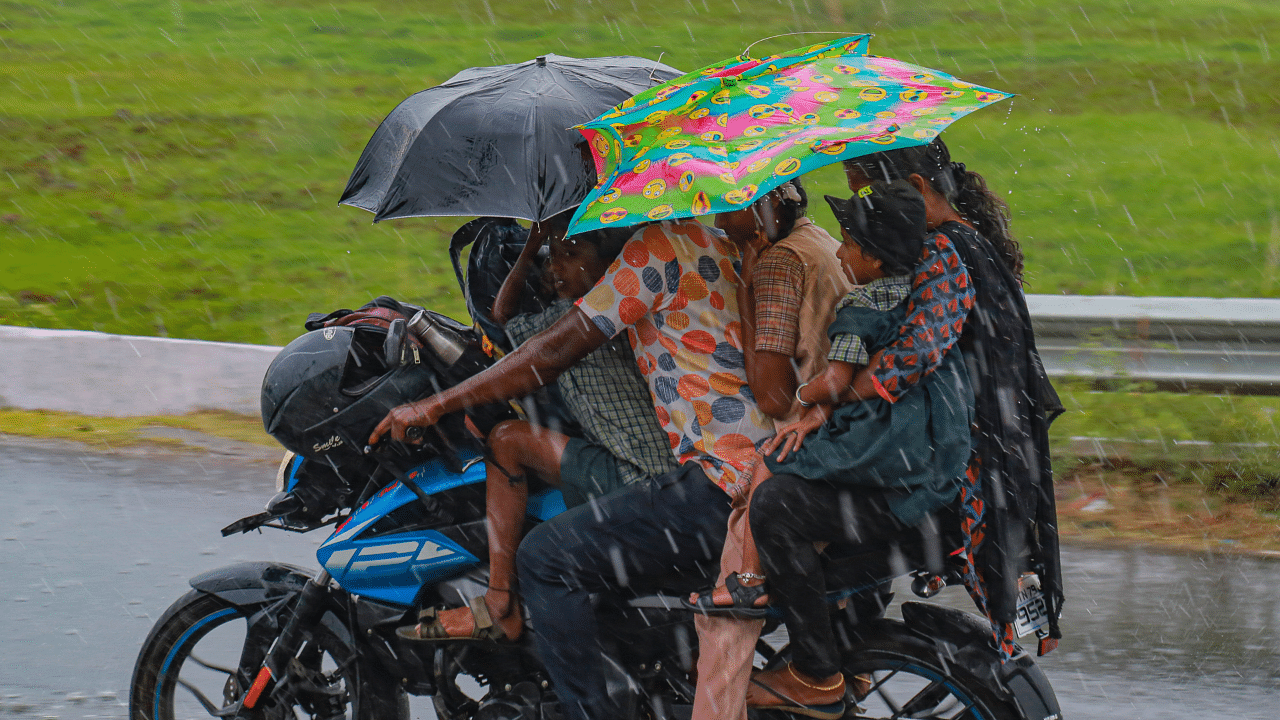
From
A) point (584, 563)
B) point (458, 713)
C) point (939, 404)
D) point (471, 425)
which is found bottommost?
point (458, 713)

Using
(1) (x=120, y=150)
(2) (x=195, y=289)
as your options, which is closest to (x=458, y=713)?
(2) (x=195, y=289)

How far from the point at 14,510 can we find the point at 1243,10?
43.9 ft

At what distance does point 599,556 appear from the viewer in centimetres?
286

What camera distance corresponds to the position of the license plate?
2.65m

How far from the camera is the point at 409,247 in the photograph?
32.3 feet

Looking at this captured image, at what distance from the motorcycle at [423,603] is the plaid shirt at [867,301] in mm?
484

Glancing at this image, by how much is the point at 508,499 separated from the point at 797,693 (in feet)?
2.67

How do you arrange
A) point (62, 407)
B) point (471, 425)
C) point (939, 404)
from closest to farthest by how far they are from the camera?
1. point (939, 404)
2. point (471, 425)
3. point (62, 407)

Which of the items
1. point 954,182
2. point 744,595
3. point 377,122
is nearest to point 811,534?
point 744,595

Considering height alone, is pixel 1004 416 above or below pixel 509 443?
above

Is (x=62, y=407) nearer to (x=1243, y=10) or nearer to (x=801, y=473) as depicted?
(x=801, y=473)

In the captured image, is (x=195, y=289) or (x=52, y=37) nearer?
(x=195, y=289)

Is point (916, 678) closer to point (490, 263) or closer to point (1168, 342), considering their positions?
point (490, 263)

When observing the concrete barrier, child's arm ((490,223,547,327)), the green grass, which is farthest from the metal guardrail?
the concrete barrier
